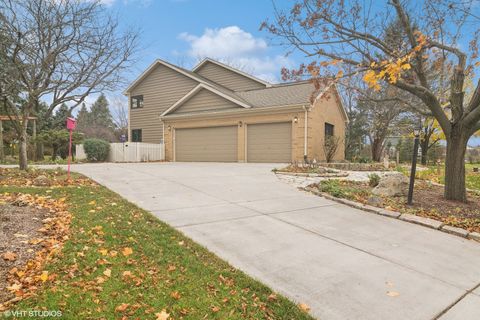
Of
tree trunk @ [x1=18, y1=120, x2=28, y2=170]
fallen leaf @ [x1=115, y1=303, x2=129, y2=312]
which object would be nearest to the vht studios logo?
fallen leaf @ [x1=115, y1=303, x2=129, y2=312]

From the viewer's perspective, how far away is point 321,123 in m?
16.2

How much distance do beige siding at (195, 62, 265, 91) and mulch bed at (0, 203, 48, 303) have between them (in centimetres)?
1828

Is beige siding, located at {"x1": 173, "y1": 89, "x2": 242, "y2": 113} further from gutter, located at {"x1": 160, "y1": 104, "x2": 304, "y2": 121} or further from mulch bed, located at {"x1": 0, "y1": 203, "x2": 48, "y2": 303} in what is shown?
mulch bed, located at {"x1": 0, "y1": 203, "x2": 48, "y2": 303}

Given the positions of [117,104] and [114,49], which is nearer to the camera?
[114,49]

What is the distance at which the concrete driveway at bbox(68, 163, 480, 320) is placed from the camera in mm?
2607

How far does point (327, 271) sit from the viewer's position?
10.2 feet

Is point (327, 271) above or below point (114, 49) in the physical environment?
below

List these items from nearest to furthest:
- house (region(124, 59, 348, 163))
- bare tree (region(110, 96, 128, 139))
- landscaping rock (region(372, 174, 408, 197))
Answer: landscaping rock (region(372, 174, 408, 197)), house (region(124, 59, 348, 163)), bare tree (region(110, 96, 128, 139))

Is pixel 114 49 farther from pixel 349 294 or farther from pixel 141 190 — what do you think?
pixel 349 294

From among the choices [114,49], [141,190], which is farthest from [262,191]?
[114,49]

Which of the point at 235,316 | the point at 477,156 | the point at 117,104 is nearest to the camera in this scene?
the point at 235,316

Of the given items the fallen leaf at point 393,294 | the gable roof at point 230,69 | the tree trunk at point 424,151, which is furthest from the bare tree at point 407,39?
the tree trunk at point 424,151

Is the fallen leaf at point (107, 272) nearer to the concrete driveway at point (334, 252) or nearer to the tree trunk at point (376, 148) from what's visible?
the concrete driveway at point (334, 252)

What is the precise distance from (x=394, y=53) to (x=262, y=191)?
13.2 ft
